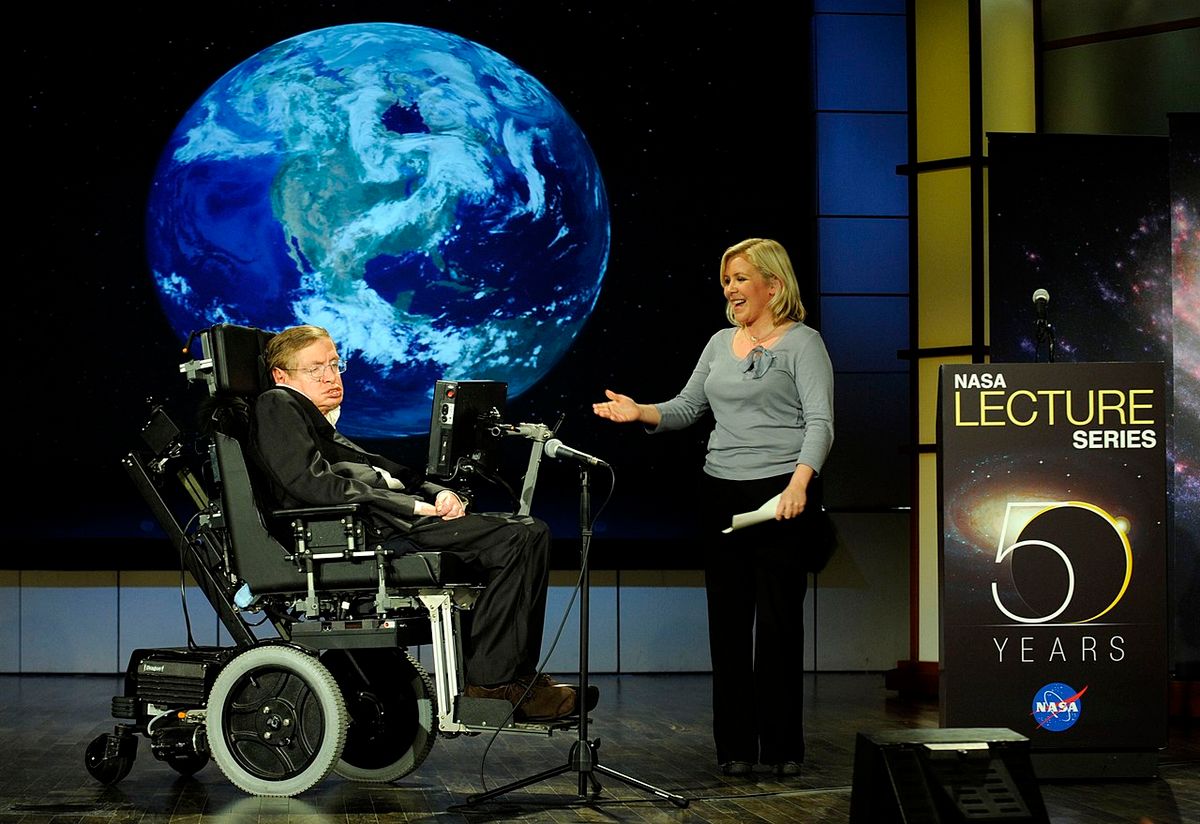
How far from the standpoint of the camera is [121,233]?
648 cm

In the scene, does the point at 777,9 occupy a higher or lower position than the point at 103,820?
higher

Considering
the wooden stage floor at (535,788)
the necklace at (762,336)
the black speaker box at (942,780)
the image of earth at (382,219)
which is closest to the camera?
the black speaker box at (942,780)

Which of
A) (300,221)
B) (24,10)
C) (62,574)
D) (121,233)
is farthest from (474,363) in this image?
(24,10)

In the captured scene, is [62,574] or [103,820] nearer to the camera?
[103,820]

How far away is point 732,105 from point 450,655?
4.07 m

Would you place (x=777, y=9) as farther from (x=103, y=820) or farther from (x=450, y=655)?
(x=103, y=820)

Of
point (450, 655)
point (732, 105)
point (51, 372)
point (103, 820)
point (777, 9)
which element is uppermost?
point (777, 9)

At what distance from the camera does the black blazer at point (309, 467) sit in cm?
361

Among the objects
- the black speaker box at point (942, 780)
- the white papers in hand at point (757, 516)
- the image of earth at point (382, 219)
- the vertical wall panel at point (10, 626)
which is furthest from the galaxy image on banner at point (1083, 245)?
the vertical wall panel at point (10, 626)

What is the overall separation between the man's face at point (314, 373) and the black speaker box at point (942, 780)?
2043 millimetres

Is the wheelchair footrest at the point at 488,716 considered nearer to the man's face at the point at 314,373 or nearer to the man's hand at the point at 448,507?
the man's hand at the point at 448,507

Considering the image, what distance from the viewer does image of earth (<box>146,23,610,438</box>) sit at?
6492mm

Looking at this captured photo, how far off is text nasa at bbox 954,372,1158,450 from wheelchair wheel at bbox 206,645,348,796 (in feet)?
6.26

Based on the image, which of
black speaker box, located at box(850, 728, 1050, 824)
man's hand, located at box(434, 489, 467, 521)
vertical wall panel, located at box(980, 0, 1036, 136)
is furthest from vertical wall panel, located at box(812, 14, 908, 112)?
black speaker box, located at box(850, 728, 1050, 824)
